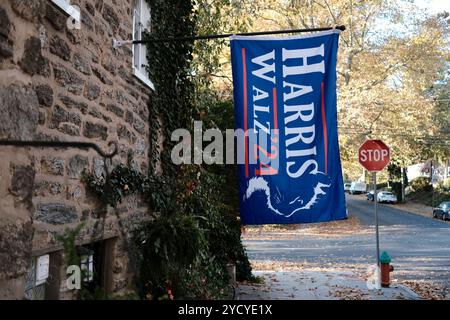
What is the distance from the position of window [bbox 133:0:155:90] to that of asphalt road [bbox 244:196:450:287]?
28.8ft

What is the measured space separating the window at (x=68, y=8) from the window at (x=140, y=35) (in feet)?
5.64

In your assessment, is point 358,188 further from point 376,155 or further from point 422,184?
point 376,155

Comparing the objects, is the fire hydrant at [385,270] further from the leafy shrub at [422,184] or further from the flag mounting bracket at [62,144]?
the leafy shrub at [422,184]

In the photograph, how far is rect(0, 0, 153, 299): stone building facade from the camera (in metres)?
2.51

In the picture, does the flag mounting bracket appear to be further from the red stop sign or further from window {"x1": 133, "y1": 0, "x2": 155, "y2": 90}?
the red stop sign

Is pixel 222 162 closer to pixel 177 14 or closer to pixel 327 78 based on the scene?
pixel 177 14

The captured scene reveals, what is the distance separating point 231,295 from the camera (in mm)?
7430

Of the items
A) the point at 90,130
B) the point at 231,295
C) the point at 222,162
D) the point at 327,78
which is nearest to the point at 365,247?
the point at 222,162

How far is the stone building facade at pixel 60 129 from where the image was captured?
251 cm

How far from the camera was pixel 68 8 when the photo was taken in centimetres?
357

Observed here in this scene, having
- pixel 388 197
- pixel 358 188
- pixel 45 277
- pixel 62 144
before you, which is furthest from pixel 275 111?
pixel 358 188

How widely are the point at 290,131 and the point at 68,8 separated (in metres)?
2.30

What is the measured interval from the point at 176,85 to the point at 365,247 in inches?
563

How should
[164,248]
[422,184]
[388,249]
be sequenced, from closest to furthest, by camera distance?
[164,248] < [388,249] < [422,184]
